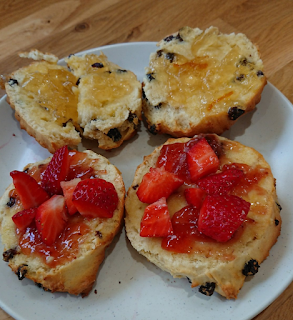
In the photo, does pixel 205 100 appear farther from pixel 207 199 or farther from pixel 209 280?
pixel 209 280

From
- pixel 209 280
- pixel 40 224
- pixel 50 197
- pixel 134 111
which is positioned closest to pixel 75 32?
pixel 134 111

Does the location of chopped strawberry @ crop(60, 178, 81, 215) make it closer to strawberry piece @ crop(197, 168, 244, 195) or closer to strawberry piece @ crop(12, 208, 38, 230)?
strawberry piece @ crop(12, 208, 38, 230)

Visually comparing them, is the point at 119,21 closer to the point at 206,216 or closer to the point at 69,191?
the point at 69,191

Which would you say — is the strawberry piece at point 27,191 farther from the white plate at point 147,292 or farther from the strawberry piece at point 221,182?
the strawberry piece at point 221,182

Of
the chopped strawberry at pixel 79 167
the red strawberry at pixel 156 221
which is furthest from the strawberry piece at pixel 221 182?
the chopped strawberry at pixel 79 167

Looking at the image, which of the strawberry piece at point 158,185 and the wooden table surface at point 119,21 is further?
the wooden table surface at point 119,21
